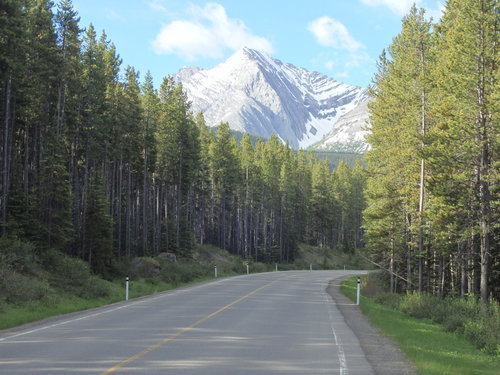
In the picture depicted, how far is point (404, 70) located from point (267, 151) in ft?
180

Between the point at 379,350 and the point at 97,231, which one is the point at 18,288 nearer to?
the point at 97,231

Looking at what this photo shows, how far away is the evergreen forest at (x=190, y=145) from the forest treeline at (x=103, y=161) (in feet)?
0.45

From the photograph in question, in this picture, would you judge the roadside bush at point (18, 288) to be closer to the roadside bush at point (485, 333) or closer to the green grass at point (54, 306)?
the green grass at point (54, 306)

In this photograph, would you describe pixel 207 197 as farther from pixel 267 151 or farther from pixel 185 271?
pixel 185 271

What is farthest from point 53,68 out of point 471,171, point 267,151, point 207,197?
point 267,151

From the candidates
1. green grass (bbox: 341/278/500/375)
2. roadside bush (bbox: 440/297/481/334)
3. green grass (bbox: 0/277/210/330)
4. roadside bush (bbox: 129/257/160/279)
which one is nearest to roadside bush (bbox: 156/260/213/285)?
roadside bush (bbox: 129/257/160/279)

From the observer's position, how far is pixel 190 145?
5450 centimetres

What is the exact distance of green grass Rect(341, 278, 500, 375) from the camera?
33.2ft

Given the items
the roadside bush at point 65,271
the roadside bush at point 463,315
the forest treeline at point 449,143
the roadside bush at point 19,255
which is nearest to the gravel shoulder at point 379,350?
the roadside bush at point 463,315

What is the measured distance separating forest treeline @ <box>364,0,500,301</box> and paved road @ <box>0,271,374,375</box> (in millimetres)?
7372

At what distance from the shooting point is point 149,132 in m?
47.7

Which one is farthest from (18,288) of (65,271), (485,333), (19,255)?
(485,333)

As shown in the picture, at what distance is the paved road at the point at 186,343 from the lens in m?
9.12

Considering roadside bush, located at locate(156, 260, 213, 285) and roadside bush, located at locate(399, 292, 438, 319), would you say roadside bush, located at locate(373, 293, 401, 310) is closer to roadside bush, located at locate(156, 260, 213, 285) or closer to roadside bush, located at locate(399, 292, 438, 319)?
roadside bush, located at locate(399, 292, 438, 319)
